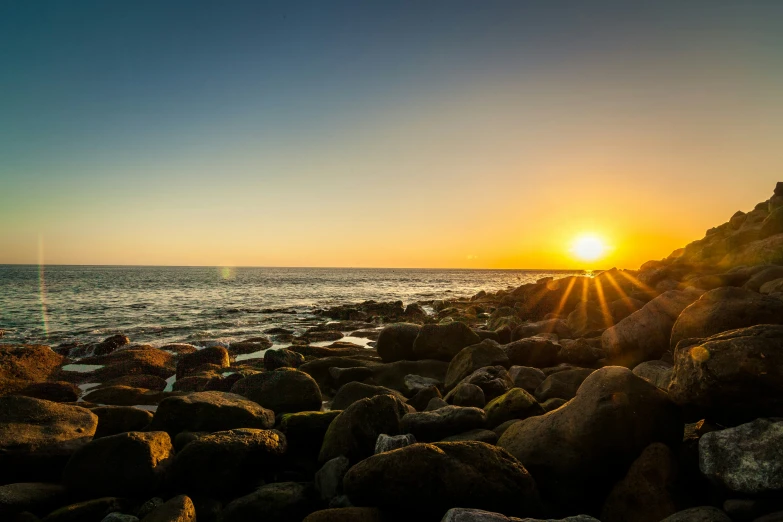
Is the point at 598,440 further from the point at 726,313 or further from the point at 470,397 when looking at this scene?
the point at 726,313

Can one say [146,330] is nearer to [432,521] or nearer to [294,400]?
[294,400]

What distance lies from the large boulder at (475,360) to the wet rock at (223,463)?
4947 mm

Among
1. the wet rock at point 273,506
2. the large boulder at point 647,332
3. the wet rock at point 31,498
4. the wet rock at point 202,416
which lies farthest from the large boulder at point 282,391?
the large boulder at point 647,332

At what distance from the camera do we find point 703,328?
21.3ft

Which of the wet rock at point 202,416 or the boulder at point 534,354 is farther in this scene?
the boulder at point 534,354

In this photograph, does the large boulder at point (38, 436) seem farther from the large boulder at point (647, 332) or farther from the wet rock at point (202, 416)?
the large boulder at point (647, 332)

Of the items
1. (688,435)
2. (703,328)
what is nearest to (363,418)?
(688,435)

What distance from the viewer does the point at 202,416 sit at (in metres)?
6.56

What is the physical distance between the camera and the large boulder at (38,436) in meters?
5.69

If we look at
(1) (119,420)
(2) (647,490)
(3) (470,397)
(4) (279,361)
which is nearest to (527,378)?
(3) (470,397)

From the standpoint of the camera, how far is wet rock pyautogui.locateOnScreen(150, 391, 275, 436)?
651cm

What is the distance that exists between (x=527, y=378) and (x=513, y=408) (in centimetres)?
246

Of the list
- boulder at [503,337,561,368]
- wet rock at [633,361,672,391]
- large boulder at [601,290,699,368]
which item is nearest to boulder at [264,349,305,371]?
boulder at [503,337,561,368]

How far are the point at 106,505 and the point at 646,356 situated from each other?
29.8ft
